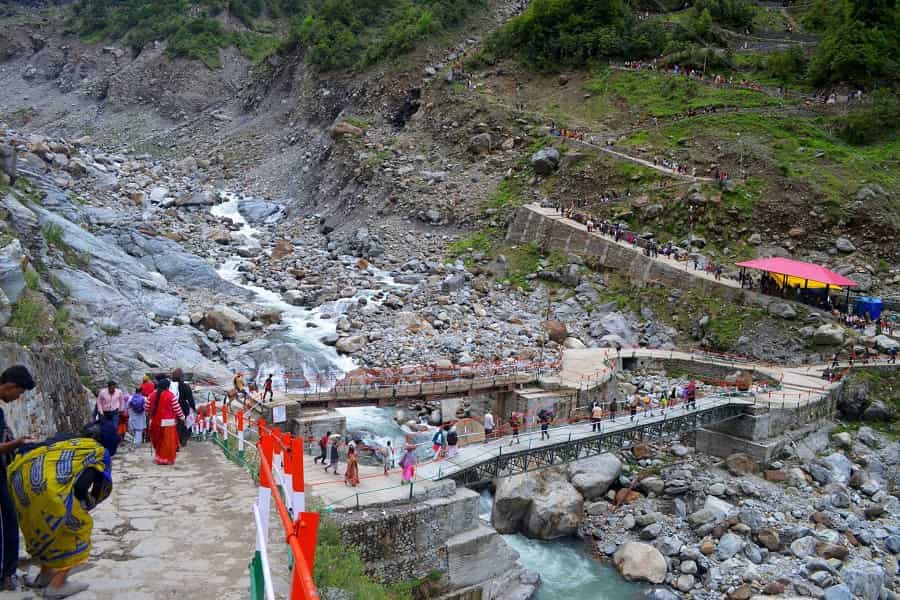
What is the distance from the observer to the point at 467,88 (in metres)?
47.8

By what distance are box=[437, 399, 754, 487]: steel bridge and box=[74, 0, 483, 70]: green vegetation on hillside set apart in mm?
40089

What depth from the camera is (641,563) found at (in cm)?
1639

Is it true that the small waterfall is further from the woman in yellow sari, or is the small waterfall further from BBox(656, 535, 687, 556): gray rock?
the woman in yellow sari

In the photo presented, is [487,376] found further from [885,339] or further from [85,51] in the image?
[85,51]

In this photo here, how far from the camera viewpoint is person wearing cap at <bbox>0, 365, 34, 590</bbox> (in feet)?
17.1

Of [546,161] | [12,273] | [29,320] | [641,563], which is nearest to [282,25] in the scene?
[546,161]

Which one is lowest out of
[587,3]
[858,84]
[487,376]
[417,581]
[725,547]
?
[725,547]

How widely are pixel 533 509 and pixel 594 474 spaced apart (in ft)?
9.21

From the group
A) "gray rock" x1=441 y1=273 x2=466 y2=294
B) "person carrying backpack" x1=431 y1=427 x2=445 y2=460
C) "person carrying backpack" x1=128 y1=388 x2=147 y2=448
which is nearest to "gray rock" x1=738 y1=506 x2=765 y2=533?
"person carrying backpack" x1=431 y1=427 x2=445 y2=460

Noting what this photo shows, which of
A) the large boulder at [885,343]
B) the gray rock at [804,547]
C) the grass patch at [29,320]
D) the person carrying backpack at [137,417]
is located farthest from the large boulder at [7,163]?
the large boulder at [885,343]

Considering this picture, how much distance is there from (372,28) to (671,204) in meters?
35.3

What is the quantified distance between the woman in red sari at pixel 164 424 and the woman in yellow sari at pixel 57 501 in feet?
15.2

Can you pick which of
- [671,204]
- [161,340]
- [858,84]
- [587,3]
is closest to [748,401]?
[671,204]

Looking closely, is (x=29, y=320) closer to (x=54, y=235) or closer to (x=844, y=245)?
(x=54, y=235)
